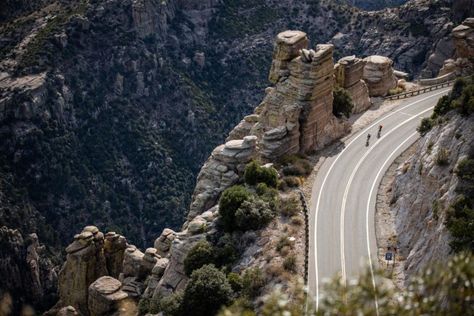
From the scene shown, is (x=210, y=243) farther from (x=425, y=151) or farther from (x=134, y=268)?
(x=425, y=151)

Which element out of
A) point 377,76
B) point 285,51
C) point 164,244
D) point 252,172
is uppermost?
point 285,51

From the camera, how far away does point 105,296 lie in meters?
55.9

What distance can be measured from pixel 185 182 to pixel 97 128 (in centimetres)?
2738

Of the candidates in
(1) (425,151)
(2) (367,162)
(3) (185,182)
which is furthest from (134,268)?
(3) (185,182)

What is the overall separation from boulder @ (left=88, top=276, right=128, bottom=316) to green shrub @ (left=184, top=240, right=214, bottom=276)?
11751 mm

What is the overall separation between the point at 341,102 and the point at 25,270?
76.7m

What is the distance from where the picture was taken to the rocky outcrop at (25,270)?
11056cm

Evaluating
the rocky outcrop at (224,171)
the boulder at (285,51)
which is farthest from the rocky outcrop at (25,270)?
→ the boulder at (285,51)

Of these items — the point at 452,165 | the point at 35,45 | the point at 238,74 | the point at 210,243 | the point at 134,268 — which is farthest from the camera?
the point at 238,74

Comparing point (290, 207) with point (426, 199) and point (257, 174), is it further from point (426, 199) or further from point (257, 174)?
point (426, 199)

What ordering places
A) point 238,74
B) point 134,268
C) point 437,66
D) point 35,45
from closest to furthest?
point 134,268, point 437,66, point 35,45, point 238,74

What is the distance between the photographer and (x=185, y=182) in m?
167

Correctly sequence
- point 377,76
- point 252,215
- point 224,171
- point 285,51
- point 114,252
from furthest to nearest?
1. point 377,76
2. point 114,252
3. point 285,51
4. point 224,171
5. point 252,215

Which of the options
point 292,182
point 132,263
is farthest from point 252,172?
point 132,263
